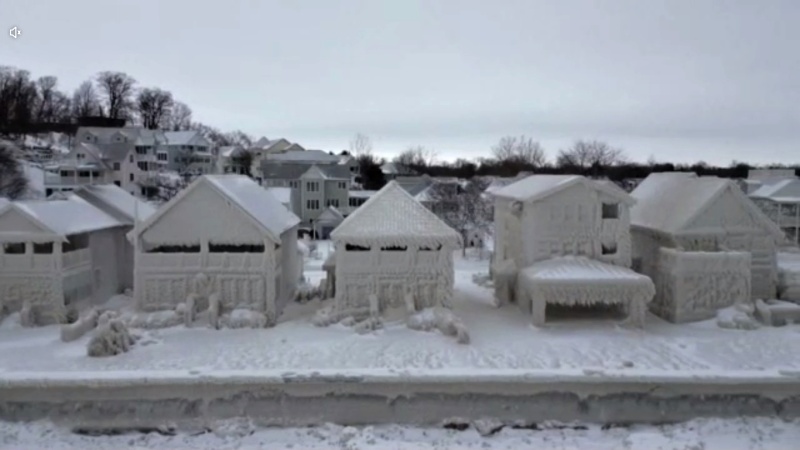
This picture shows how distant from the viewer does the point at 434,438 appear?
14.4 meters

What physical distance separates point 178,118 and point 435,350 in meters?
89.5

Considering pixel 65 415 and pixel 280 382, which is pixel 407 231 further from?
pixel 65 415

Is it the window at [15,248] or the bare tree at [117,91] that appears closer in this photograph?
the window at [15,248]

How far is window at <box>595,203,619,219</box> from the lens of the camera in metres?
21.7

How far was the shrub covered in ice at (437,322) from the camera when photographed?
18.2 meters

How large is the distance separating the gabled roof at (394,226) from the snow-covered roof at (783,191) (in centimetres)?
3269

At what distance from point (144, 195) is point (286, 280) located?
121 ft

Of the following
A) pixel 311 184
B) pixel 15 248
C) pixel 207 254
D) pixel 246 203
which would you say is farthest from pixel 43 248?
pixel 311 184

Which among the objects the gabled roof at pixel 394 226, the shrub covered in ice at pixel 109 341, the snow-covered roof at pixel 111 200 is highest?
the snow-covered roof at pixel 111 200

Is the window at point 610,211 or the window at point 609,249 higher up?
the window at point 610,211

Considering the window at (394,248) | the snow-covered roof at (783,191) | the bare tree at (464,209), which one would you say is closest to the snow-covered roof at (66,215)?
the window at (394,248)

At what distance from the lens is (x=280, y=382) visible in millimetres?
15000

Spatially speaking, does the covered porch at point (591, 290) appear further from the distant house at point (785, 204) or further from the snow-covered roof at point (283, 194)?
the distant house at point (785, 204)

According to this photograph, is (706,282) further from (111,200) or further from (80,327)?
(111,200)
